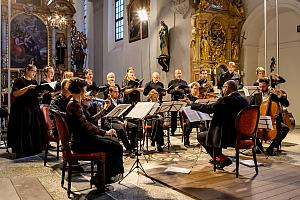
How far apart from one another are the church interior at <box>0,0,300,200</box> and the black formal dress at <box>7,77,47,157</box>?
0.06ft

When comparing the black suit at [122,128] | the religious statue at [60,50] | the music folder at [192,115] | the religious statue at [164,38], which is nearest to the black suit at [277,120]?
the music folder at [192,115]

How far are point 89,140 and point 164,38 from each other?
9193 millimetres

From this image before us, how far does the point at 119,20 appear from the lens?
1720cm

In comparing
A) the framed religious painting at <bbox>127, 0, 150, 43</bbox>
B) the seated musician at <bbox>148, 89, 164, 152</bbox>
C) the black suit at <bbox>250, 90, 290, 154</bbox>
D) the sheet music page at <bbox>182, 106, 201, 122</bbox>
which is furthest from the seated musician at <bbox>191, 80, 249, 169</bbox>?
the framed religious painting at <bbox>127, 0, 150, 43</bbox>

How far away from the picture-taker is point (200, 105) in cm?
493

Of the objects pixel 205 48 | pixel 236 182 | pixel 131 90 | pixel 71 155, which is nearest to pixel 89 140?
pixel 71 155

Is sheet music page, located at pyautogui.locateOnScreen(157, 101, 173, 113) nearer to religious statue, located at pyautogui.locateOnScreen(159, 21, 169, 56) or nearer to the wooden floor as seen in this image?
the wooden floor

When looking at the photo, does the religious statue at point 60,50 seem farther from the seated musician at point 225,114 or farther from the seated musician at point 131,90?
the seated musician at point 225,114

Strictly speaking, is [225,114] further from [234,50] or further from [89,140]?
[234,50]

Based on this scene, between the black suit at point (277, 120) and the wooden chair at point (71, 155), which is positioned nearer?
the wooden chair at point (71, 155)

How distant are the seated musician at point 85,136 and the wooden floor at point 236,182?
0.76 metres

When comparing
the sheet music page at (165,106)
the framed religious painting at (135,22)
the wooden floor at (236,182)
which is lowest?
the wooden floor at (236,182)

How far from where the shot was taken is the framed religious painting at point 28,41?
1427 cm

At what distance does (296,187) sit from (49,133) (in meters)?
3.67
